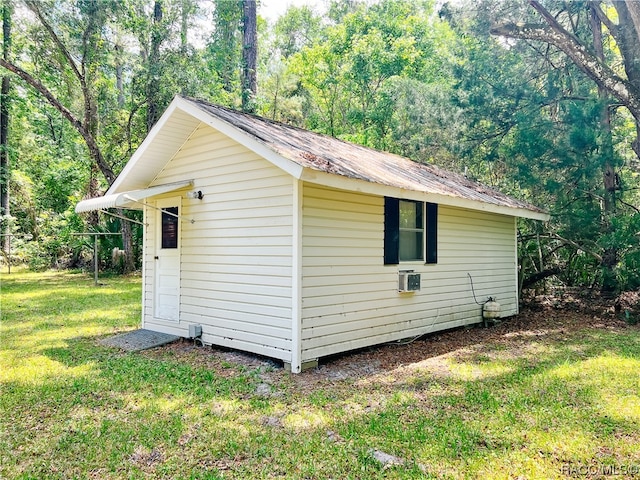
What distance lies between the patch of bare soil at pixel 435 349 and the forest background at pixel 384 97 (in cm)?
81

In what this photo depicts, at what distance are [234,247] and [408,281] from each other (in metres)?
2.49

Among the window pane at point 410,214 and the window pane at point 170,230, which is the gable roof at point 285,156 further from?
the window pane at point 170,230

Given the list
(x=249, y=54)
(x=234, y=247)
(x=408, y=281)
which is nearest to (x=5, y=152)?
(x=249, y=54)

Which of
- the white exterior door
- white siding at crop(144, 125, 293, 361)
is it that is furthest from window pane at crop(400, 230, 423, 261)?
the white exterior door

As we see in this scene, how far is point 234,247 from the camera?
5766mm

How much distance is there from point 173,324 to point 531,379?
5.03 metres

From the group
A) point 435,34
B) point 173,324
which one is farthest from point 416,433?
point 435,34

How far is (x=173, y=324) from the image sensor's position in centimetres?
675

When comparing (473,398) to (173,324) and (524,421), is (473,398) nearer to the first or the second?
(524,421)

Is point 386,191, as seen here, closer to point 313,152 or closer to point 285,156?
point 313,152

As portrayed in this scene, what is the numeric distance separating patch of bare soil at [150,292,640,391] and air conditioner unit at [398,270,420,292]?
819 millimetres

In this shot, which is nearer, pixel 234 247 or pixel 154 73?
pixel 234 247

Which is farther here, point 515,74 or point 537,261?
point 537,261

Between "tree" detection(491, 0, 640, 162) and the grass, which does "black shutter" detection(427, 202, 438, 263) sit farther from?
"tree" detection(491, 0, 640, 162)
